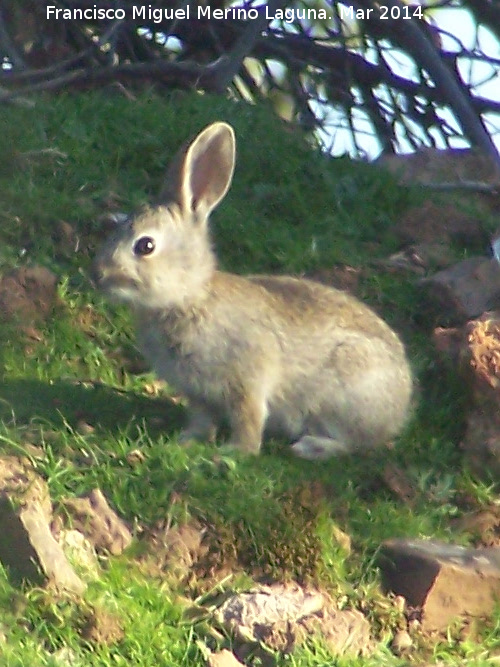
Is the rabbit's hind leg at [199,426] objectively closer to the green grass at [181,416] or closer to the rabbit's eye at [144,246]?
the green grass at [181,416]

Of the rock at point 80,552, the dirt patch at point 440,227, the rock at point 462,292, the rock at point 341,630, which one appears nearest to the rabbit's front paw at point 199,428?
the rock at point 80,552

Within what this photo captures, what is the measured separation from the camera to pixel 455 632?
179 inches

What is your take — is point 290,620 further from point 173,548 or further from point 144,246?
point 144,246

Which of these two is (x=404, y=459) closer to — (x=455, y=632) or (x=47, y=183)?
(x=455, y=632)

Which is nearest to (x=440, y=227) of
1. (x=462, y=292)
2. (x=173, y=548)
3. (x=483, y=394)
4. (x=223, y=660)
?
(x=462, y=292)

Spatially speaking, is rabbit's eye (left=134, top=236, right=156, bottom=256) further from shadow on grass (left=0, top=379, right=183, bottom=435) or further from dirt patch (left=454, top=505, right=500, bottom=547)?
dirt patch (left=454, top=505, right=500, bottom=547)

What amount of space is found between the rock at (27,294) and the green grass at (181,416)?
0.20 ft

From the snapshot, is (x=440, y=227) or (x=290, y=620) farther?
(x=440, y=227)

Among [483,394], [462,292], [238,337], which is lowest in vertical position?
[483,394]

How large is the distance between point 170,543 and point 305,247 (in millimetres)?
2874

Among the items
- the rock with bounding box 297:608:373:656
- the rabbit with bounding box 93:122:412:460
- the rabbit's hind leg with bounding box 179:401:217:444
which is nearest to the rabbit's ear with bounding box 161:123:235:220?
the rabbit with bounding box 93:122:412:460

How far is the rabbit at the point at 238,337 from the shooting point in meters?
5.16

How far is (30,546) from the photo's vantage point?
408cm

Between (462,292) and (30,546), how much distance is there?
3146 mm
